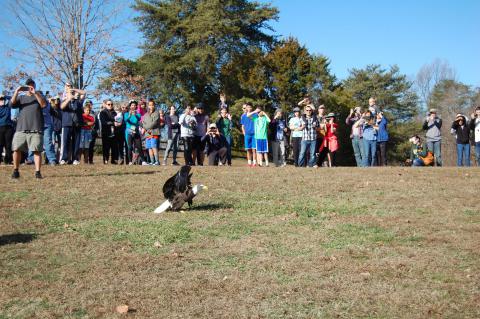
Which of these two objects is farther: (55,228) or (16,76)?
(16,76)

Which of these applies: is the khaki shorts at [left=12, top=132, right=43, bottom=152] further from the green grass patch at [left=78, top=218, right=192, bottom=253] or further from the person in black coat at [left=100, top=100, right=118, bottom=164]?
the person in black coat at [left=100, top=100, right=118, bottom=164]

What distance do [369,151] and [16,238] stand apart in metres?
13.5

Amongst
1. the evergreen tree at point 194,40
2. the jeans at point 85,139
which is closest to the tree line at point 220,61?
the evergreen tree at point 194,40

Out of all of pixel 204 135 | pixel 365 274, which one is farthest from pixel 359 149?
pixel 365 274

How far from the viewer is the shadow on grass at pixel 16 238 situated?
7.37 m

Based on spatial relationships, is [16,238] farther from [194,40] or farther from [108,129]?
[194,40]

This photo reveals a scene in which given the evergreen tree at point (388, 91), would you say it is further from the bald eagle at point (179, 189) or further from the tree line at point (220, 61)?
the bald eagle at point (179, 189)

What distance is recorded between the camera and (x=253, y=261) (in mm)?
6359

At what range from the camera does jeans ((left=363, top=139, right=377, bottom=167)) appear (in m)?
18.8

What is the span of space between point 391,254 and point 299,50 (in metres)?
43.4

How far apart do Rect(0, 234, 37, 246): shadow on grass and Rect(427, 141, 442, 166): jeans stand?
15.4 m

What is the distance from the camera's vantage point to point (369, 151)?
62.2 feet

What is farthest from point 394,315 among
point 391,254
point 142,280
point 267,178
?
point 267,178

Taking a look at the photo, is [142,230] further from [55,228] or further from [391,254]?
[391,254]
